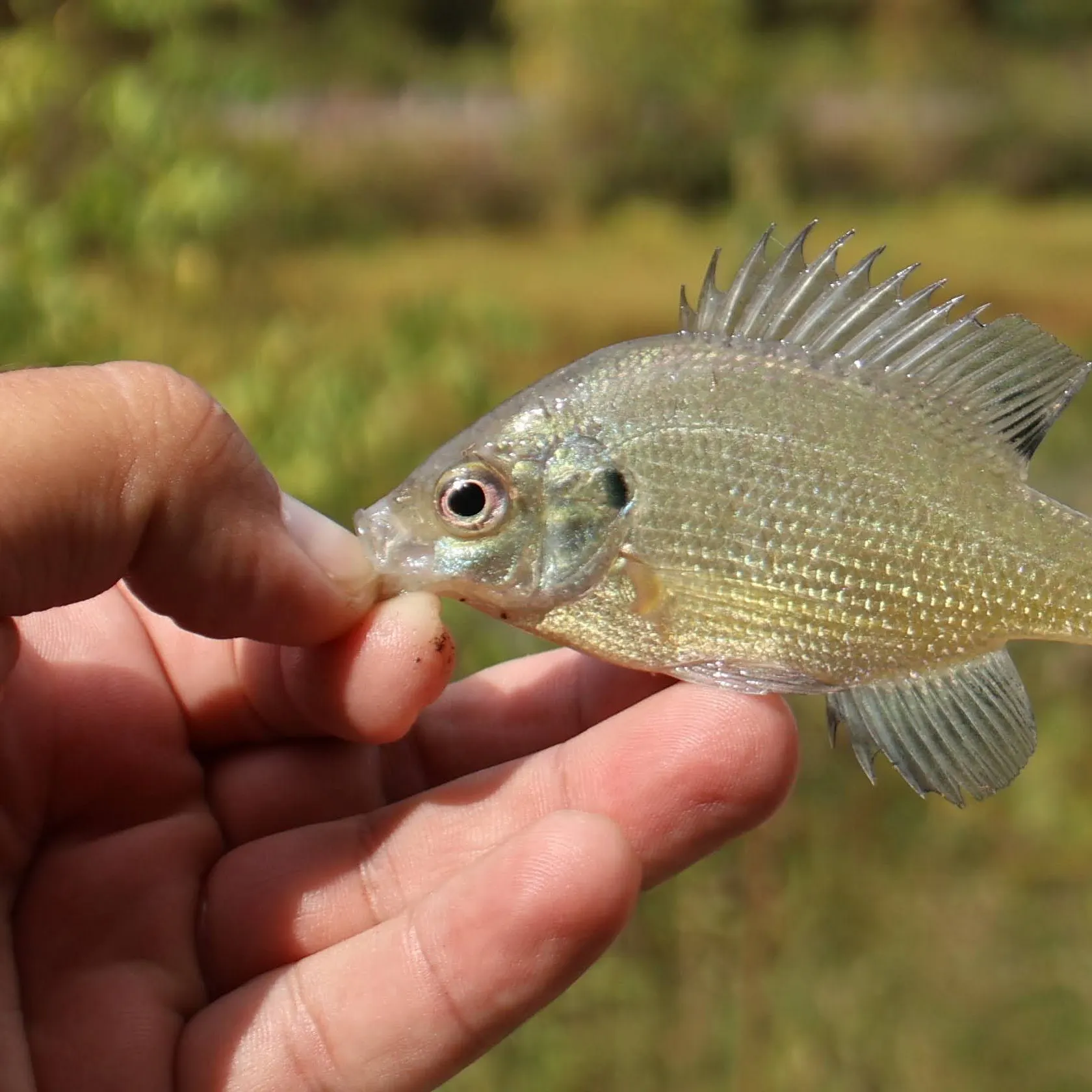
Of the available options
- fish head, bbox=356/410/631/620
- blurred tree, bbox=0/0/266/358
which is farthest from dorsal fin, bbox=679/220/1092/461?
blurred tree, bbox=0/0/266/358

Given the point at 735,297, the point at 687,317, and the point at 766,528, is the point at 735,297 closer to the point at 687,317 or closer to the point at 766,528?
the point at 687,317

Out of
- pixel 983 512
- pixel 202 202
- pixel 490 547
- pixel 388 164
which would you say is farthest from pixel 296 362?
pixel 388 164

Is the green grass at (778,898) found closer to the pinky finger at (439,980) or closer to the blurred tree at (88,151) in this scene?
the blurred tree at (88,151)

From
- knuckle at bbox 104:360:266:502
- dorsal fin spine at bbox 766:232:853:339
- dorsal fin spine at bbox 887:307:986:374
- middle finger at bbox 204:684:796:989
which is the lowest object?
middle finger at bbox 204:684:796:989

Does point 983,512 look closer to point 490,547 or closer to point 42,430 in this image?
point 490,547

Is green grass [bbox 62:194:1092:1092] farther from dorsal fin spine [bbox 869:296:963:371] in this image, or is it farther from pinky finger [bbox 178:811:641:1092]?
pinky finger [bbox 178:811:641:1092]

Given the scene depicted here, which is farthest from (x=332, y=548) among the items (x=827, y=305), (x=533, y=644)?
(x=533, y=644)

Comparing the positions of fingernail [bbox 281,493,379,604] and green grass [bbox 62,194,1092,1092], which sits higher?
fingernail [bbox 281,493,379,604]
